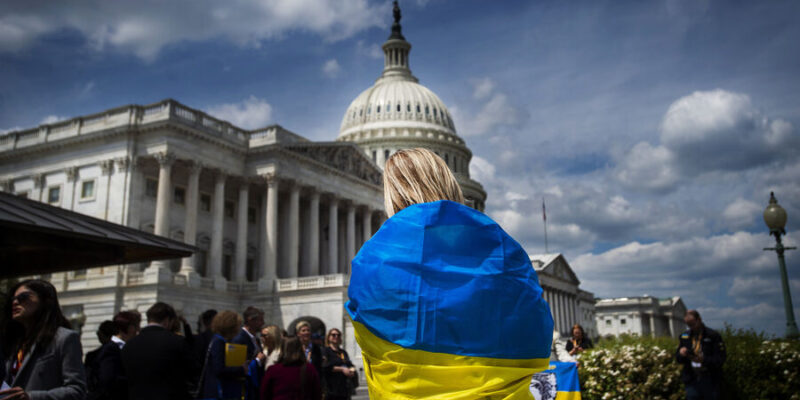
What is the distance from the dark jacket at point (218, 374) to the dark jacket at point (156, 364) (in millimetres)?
1019

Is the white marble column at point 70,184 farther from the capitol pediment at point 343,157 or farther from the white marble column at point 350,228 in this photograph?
the white marble column at point 350,228

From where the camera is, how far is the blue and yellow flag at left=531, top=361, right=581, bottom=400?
7.33 m

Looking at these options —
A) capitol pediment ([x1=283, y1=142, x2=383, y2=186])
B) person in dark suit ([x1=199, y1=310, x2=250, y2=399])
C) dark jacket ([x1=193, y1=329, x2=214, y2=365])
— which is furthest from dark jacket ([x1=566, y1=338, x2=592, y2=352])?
capitol pediment ([x1=283, y1=142, x2=383, y2=186])

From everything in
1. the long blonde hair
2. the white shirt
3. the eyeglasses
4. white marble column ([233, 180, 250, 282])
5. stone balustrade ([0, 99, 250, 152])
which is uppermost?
stone balustrade ([0, 99, 250, 152])

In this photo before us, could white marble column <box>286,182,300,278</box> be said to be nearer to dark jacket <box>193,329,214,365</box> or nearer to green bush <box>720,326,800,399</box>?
green bush <box>720,326,800,399</box>

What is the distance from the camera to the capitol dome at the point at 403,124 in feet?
315

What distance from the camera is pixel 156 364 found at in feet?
25.0

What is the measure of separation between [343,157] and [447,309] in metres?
53.7

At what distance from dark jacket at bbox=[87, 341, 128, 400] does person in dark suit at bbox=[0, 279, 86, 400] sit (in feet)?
7.90

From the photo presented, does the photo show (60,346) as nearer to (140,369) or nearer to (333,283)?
(140,369)

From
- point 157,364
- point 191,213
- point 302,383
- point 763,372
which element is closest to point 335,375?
point 302,383

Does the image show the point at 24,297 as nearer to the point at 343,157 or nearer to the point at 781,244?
the point at 781,244

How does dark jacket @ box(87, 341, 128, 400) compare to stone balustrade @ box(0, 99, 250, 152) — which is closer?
dark jacket @ box(87, 341, 128, 400)

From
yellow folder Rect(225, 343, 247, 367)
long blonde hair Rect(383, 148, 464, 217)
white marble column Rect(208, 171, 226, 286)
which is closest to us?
long blonde hair Rect(383, 148, 464, 217)
